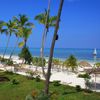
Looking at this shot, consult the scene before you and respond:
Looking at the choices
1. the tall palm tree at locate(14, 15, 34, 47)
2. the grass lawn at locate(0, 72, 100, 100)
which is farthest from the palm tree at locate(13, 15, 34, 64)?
the grass lawn at locate(0, 72, 100, 100)

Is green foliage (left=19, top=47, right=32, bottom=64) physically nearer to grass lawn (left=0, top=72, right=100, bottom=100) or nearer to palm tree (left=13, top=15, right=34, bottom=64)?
palm tree (left=13, top=15, right=34, bottom=64)

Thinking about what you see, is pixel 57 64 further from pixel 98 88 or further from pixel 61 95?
pixel 61 95

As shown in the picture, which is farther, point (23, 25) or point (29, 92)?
point (23, 25)

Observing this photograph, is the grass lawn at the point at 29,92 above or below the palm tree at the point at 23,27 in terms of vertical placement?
below

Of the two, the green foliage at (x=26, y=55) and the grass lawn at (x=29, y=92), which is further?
the green foliage at (x=26, y=55)

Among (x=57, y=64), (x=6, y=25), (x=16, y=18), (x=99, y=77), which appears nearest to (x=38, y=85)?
(x=99, y=77)

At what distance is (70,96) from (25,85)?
5127 mm

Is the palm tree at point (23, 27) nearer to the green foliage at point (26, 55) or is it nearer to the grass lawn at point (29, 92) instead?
the green foliage at point (26, 55)

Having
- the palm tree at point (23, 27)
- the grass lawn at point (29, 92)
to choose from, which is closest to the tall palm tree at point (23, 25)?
the palm tree at point (23, 27)

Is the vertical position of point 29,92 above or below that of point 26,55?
below

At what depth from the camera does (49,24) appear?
29.0 metres

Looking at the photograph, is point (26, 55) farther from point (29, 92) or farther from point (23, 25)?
point (29, 92)

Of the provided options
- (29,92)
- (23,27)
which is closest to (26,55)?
(23,27)

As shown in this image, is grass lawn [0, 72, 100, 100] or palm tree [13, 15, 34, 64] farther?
palm tree [13, 15, 34, 64]
